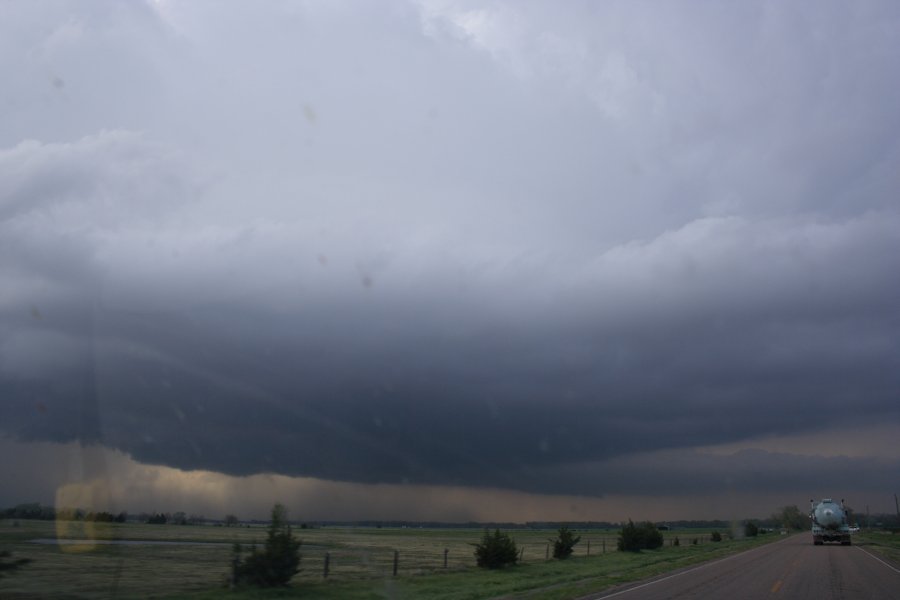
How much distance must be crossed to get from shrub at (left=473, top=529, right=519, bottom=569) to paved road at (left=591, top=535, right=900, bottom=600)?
878 cm

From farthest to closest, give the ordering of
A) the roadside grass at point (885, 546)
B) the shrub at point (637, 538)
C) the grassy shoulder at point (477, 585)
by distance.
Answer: the shrub at point (637, 538) → the roadside grass at point (885, 546) → the grassy shoulder at point (477, 585)

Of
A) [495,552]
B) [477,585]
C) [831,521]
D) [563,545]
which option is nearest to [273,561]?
[477,585]

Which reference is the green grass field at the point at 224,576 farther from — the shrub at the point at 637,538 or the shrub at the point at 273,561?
the shrub at the point at 637,538

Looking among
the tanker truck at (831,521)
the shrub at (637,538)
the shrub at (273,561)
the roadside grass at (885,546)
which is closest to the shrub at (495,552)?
the shrub at (273,561)

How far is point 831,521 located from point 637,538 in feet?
62.4

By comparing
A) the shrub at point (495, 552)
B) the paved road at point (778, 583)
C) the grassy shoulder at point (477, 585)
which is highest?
the shrub at point (495, 552)

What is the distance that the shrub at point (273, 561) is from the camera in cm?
2558

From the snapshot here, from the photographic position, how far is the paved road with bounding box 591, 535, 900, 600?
2480 cm

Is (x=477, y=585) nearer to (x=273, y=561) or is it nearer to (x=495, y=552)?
(x=273, y=561)

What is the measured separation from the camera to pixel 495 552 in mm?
40375

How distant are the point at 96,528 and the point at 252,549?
32.1 meters

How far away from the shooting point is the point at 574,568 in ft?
137

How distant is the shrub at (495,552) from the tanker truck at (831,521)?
4213 cm

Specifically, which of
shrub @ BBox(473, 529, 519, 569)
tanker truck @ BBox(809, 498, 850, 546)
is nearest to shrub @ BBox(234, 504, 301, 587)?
shrub @ BBox(473, 529, 519, 569)
